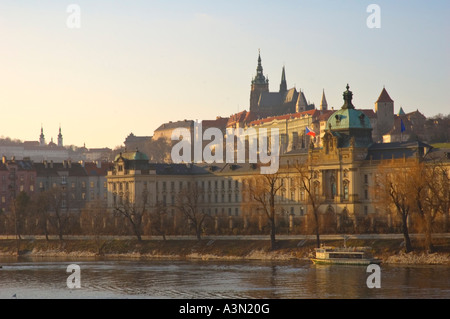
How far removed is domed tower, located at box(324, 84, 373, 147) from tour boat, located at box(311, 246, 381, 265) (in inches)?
1580

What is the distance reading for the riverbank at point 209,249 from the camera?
136250 millimetres

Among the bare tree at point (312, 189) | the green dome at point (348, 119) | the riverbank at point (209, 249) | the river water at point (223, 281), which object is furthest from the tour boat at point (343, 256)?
the green dome at point (348, 119)

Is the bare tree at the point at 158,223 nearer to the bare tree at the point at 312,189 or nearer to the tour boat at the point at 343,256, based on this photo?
the bare tree at the point at 312,189

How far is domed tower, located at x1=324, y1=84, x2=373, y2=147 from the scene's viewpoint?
178125 mm

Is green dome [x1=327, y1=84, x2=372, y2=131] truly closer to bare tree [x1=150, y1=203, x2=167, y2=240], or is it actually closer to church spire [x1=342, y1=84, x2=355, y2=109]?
church spire [x1=342, y1=84, x2=355, y2=109]

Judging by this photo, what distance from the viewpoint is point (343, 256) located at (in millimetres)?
136875

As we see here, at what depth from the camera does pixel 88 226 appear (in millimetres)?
182000

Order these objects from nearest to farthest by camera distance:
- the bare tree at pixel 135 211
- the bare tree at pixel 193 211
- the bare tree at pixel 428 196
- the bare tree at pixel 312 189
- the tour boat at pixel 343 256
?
1. the tour boat at pixel 343 256
2. the bare tree at pixel 428 196
3. the bare tree at pixel 312 189
4. the bare tree at pixel 193 211
5. the bare tree at pixel 135 211

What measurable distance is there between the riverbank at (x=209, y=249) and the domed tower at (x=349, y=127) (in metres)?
28.7

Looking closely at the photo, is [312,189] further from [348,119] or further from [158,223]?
[158,223]

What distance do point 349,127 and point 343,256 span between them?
4565 cm
